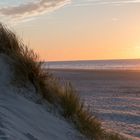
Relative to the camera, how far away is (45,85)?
742cm

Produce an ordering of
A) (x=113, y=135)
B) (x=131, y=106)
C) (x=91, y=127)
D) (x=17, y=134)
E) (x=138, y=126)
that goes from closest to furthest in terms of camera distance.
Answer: (x=17, y=134) < (x=91, y=127) < (x=113, y=135) < (x=138, y=126) < (x=131, y=106)

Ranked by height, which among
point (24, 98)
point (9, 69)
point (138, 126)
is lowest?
point (138, 126)

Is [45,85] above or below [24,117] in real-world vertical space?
above

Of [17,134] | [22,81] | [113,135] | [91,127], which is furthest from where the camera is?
[113,135]

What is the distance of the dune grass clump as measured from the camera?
7177 mm

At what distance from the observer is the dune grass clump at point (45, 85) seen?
23.5ft

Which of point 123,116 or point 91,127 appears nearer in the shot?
point 91,127

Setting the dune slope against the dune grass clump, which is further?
the dune grass clump

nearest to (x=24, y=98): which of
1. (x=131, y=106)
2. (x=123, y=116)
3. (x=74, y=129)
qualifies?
(x=74, y=129)

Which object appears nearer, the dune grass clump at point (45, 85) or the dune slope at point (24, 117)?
the dune slope at point (24, 117)

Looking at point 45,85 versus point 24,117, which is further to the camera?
point 45,85

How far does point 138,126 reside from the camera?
1311cm

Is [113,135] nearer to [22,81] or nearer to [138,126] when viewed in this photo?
[22,81]

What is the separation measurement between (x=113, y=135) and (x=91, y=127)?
688 mm
